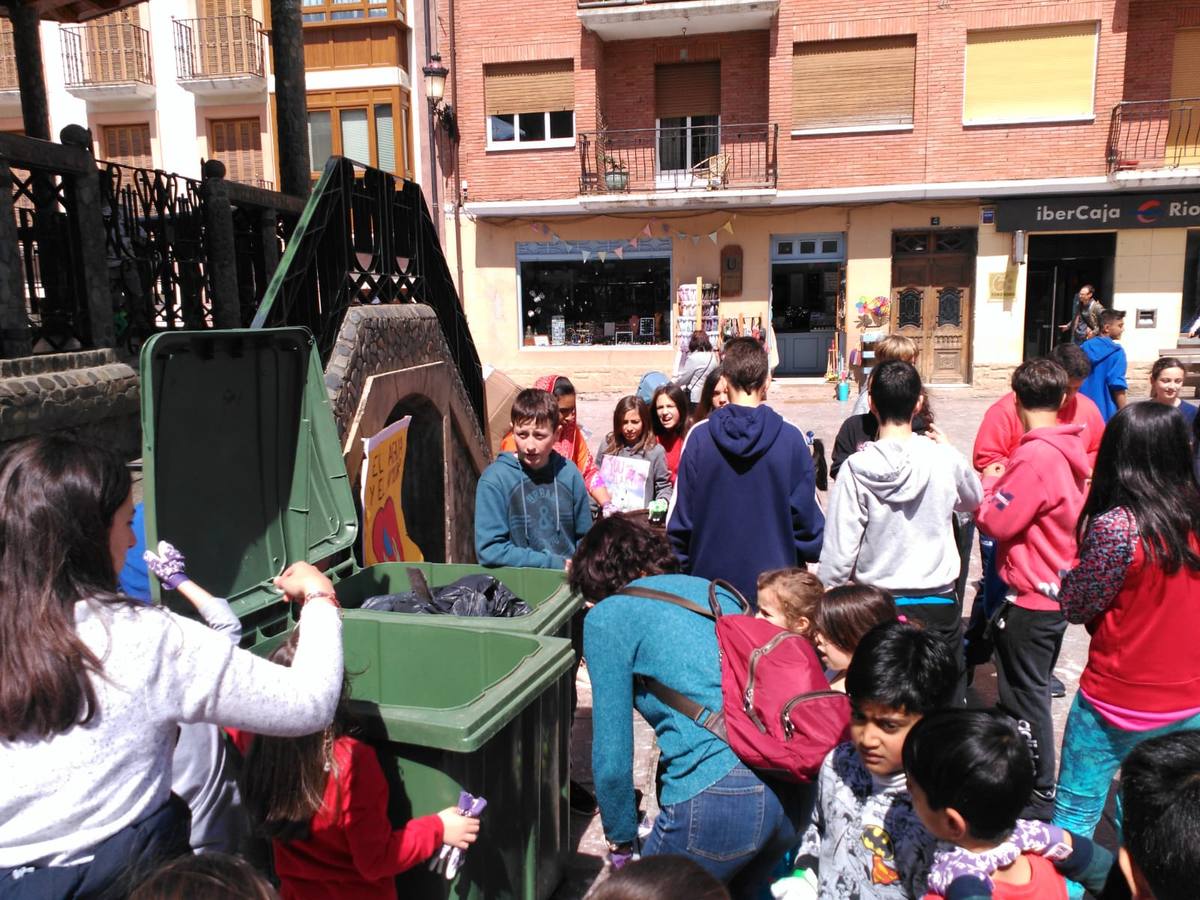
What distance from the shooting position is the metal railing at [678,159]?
1844 cm

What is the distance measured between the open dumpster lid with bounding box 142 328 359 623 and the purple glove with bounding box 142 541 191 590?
32cm

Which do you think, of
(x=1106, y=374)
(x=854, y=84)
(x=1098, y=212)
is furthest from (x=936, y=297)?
(x=1106, y=374)

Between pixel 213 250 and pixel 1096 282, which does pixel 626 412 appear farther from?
pixel 1096 282

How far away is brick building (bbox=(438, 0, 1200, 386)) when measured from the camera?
16969 millimetres

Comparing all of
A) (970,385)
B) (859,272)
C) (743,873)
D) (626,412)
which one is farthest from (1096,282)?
(743,873)

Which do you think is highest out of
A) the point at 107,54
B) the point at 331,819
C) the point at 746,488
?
the point at 107,54

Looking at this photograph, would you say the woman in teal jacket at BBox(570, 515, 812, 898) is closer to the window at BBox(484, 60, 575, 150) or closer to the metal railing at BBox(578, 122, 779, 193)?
the metal railing at BBox(578, 122, 779, 193)

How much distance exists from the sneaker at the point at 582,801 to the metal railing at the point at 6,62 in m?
24.3

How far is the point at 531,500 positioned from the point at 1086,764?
7.54 feet

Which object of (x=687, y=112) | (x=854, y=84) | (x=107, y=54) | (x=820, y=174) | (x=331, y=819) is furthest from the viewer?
(x=107, y=54)

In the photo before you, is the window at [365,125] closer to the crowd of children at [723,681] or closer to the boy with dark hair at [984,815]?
the crowd of children at [723,681]

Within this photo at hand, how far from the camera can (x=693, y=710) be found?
231 cm


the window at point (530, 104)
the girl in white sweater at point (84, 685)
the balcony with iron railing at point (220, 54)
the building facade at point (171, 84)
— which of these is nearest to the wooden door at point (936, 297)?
the window at point (530, 104)

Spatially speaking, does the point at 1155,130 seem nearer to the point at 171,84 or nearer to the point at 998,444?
the point at 998,444
